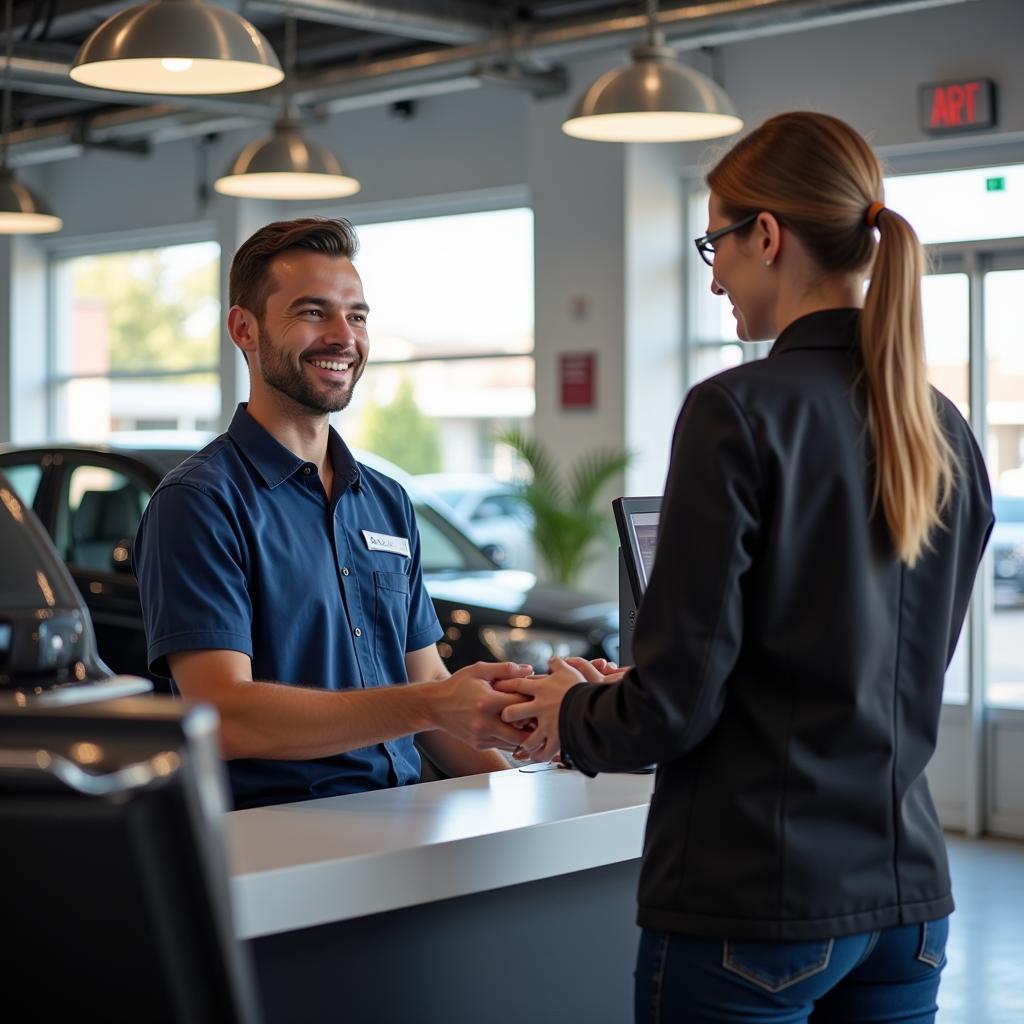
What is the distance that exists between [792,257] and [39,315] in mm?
11070

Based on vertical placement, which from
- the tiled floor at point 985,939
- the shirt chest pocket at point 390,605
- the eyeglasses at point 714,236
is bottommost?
the tiled floor at point 985,939

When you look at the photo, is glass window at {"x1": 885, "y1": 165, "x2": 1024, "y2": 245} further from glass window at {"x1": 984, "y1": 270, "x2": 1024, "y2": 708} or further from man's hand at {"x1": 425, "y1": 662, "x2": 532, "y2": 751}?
man's hand at {"x1": 425, "y1": 662, "x2": 532, "y2": 751}

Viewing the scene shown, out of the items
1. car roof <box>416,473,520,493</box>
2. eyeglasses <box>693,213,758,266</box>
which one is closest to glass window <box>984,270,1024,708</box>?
car roof <box>416,473,520,493</box>

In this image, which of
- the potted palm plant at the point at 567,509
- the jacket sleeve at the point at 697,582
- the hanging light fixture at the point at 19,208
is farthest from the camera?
the potted palm plant at the point at 567,509

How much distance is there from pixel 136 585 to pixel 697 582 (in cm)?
413

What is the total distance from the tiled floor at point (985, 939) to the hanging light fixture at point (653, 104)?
8.05 feet

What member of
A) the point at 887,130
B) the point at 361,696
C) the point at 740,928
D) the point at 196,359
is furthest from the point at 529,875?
the point at 196,359

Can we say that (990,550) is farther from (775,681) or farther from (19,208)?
(775,681)

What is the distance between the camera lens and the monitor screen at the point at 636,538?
2193mm

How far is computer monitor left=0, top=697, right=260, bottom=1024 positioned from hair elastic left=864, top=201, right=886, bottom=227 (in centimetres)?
104

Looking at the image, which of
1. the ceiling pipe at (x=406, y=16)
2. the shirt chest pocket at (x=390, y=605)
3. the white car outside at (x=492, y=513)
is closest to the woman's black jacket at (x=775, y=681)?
the shirt chest pocket at (x=390, y=605)

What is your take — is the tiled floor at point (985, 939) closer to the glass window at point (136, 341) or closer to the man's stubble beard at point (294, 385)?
the man's stubble beard at point (294, 385)

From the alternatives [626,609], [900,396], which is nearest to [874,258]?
[900,396]

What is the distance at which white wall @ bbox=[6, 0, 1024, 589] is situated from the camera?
6.79 m
